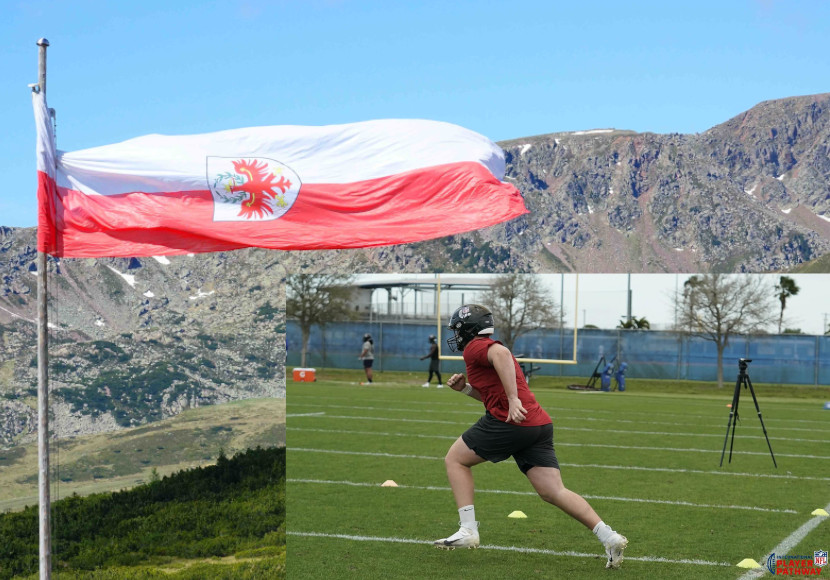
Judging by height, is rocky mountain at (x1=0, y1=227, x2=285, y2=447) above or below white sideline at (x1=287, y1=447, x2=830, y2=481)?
above

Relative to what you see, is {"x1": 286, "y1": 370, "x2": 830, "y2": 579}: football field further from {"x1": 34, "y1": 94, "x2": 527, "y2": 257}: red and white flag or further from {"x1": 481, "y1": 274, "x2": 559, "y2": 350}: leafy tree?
{"x1": 481, "y1": 274, "x2": 559, "y2": 350}: leafy tree

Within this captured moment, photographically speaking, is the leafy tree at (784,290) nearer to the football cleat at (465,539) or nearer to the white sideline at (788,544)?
the white sideline at (788,544)

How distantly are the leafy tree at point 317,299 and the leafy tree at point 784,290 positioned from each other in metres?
19.2

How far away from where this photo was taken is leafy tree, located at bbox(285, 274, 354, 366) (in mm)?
50031

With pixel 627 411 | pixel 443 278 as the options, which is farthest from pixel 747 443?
pixel 443 278

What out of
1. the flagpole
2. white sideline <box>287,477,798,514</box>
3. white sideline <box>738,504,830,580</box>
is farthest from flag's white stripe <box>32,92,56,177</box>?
white sideline <box>287,477,798,514</box>

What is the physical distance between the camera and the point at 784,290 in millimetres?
46969

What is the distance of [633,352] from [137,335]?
127 feet

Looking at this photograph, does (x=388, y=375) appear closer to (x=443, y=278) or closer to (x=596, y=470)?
(x=443, y=278)

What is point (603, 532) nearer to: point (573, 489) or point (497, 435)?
point (497, 435)

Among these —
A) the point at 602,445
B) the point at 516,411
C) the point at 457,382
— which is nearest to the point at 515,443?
the point at 516,411

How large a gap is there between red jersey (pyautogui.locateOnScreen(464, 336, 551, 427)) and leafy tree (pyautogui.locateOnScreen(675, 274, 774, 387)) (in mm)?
34767

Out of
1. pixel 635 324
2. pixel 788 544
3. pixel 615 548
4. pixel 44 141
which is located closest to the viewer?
pixel 44 141

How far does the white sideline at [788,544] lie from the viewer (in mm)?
7770
